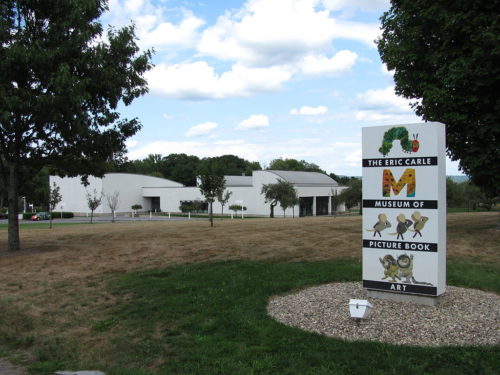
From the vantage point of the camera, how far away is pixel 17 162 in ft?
45.5

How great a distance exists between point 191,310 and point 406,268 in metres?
3.69

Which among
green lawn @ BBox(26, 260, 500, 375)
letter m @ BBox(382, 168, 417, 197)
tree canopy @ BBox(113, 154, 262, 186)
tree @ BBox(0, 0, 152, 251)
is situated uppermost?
tree canopy @ BBox(113, 154, 262, 186)

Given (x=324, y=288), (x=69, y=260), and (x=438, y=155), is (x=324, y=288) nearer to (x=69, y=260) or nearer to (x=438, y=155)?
(x=438, y=155)

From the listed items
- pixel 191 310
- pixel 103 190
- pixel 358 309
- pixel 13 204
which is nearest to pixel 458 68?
pixel 358 309

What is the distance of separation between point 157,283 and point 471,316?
232 inches

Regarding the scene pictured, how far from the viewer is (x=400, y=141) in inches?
301

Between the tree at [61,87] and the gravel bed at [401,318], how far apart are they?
7.88 m

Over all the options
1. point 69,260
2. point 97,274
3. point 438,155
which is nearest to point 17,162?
point 69,260

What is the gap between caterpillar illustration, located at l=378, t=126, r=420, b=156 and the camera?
24.7ft

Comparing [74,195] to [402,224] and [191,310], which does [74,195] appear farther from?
[402,224]

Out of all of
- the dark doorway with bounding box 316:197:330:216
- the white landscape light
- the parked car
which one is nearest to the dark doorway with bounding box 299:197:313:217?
the dark doorway with bounding box 316:197:330:216

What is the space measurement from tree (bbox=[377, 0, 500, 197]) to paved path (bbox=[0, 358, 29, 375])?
13.1 metres

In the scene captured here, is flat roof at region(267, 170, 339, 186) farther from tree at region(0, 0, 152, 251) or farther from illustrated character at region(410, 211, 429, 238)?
illustrated character at region(410, 211, 429, 238)

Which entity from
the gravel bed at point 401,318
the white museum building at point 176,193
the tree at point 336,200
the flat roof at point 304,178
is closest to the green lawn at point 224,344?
the gravel bed at point 401,318
